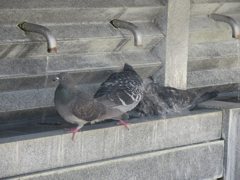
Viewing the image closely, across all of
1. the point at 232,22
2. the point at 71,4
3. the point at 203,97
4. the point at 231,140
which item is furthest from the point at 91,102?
the point at 232,22

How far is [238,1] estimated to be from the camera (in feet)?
32.6

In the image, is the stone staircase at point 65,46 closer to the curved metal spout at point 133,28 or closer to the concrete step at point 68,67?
the concrete step at point 68,67

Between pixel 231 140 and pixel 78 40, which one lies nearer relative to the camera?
pixel 78 40

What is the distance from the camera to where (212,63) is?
9977 millimetres

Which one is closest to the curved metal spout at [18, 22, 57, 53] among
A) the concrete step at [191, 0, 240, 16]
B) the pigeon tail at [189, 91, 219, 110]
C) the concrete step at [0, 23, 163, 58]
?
the concrete step at [0, 23, 163, 58]

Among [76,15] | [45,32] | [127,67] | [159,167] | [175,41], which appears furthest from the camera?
[175,41]

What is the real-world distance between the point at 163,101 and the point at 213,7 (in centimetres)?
178

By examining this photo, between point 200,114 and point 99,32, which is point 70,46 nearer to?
point 99,32

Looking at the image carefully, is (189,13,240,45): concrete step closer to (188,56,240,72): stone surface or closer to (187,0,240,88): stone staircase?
(187,0,240,88): stone staircase

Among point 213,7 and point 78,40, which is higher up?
point 213,7

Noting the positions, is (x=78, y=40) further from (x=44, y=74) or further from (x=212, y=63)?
(x=212, y=63)

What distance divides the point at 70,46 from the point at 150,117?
119 cm

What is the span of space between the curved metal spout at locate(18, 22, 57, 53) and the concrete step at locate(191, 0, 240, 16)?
2609mm

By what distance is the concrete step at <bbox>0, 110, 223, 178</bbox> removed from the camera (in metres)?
6.62
